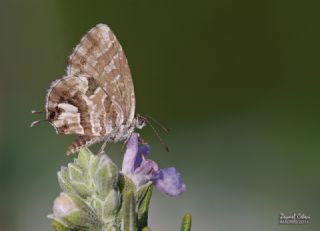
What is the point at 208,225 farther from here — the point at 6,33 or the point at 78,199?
the point at 6,33

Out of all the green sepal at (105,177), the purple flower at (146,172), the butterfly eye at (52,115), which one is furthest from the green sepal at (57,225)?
the butterfly eye at (52,115)

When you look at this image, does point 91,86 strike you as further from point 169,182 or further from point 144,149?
point 169,182

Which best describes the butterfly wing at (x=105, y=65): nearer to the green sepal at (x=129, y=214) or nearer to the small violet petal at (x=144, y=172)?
the small violet petal at (x=144, y=172)

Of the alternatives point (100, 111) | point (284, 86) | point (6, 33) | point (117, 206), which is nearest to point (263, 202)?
point (284, 86)

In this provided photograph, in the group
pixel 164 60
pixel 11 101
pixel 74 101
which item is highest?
pixel 164 60

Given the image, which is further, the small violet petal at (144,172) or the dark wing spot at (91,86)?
the dark wing spot at (91,86)

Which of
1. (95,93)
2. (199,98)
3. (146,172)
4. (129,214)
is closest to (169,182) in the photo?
(146,172)

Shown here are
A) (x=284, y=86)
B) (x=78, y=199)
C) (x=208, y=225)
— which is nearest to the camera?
(x=78, y=199)
